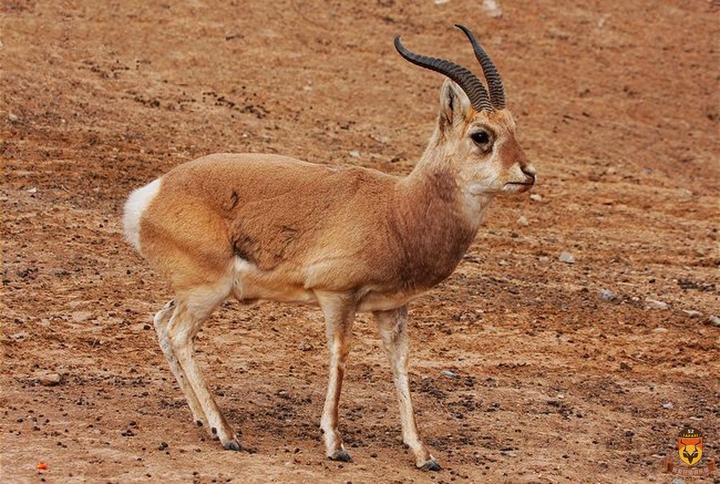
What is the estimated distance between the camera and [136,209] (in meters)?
8.96

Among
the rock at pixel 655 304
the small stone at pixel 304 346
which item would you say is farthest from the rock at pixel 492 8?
the small stone at pixel 304 346

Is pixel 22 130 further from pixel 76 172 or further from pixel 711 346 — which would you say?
pixel 711 346

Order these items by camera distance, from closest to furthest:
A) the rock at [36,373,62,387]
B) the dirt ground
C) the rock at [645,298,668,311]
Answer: the dirt ground → the rock at [36,373,62,387] → the rock at [645,298,668,311]

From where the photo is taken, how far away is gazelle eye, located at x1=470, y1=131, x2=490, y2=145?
8.66 metres

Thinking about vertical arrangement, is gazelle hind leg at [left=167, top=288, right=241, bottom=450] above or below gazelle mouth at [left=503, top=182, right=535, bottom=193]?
below

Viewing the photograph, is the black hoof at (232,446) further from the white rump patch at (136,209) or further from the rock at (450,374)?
the rock at (450,374)

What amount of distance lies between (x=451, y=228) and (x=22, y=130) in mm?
9277

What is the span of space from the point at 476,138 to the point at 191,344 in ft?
8.60

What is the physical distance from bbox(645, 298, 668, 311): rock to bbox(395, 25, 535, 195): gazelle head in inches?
205

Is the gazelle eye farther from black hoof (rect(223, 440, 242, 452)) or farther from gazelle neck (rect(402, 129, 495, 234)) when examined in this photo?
black hoof (rect(223, 440, 242, 452))

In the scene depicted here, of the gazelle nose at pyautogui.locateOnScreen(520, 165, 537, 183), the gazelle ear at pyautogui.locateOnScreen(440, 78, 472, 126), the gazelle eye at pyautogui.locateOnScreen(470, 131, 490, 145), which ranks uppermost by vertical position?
the gazelle ear at pyautogui.locateOnScreen(440, 78, 472, 126)

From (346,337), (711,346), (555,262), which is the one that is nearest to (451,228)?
(346,337)

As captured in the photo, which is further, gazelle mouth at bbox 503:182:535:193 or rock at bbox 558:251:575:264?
rock at bbox 558:251:575:264

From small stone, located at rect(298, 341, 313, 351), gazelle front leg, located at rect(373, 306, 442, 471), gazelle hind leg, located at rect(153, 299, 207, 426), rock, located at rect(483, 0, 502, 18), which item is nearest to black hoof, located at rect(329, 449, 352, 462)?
gazelle front leg, located at rect(373, 306, 442, 471)
